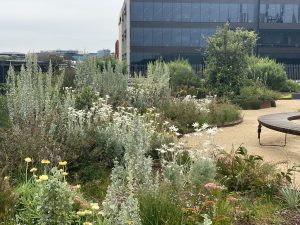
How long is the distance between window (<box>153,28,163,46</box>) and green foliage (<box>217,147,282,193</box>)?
50.3 metres

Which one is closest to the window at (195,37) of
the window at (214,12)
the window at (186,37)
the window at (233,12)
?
the window at (186,37)

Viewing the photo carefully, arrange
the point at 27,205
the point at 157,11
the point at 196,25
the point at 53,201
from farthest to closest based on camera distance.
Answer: the point at 196,25, the point at 157,11, the point at 27,205, the point at 53,201

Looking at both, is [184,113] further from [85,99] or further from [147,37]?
[147,37]

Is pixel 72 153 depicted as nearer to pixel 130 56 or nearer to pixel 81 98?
pixel 81 98

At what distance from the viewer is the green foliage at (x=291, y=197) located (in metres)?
5.29

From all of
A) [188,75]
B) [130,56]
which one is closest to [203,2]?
[130,56]

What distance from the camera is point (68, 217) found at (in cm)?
384

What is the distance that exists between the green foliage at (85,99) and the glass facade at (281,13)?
Result: 5149cm

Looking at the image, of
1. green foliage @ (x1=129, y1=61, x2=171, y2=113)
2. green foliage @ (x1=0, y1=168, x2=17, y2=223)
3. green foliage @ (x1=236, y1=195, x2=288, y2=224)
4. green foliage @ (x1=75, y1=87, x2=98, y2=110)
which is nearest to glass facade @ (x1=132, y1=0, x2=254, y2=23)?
green foliage @ (x1=129, y1=61, x2=171, y2=113)

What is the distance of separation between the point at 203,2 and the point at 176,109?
48.0 metres

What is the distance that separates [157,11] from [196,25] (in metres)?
5.38

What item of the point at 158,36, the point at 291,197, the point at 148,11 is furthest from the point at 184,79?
the point at 148,11

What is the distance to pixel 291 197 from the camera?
17.4ft

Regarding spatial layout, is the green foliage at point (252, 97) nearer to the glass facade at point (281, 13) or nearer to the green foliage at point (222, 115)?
the green foliage at point (222, 115)
